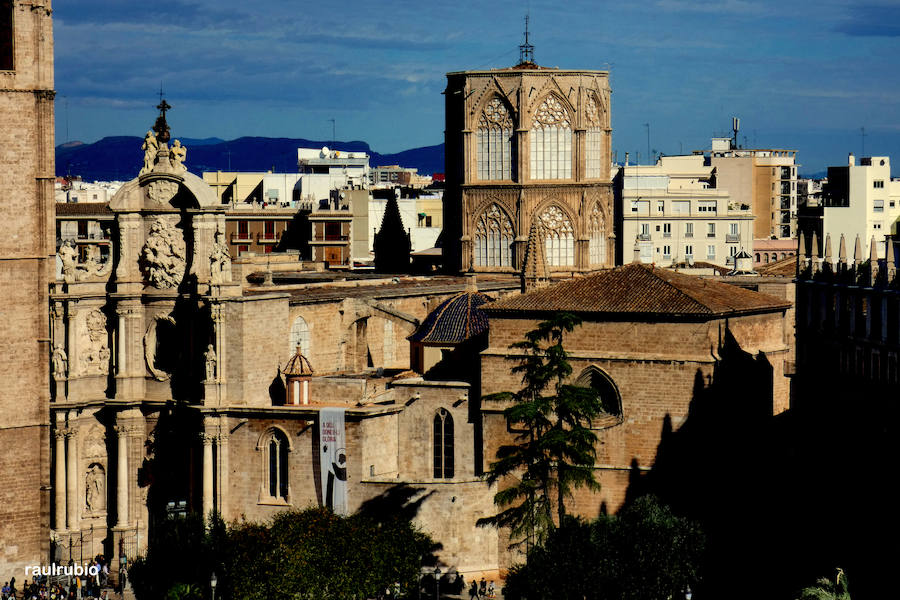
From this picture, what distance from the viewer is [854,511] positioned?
54969mm

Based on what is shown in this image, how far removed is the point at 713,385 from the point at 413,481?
32.2ft

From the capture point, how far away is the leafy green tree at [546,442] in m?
56.4

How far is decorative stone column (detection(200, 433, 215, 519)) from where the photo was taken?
64875 mm

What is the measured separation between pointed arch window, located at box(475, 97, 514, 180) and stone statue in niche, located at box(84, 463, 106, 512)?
2603 cm

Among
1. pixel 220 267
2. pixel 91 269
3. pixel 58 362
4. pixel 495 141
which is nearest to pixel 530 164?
pixel 495 141

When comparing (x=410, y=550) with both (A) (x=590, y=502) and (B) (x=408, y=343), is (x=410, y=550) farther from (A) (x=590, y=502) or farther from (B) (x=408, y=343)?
(B) (x=408, y=343)

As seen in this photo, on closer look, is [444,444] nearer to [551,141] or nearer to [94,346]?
[94,346]

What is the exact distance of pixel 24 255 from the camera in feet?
213

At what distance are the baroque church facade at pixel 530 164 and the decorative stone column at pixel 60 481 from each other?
25.9 m

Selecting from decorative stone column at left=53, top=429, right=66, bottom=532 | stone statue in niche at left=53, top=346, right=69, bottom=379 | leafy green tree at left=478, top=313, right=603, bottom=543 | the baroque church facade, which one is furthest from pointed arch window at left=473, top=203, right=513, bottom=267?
leafy green tree at left=478, top=313, right=603, bottom=543

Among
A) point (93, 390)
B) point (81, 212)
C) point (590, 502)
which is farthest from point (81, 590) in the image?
point (81, 212)

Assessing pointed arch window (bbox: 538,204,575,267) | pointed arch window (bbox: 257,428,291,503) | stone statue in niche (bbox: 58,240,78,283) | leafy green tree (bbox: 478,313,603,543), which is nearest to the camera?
leafy green tree (bbox: 478,313,603,543)

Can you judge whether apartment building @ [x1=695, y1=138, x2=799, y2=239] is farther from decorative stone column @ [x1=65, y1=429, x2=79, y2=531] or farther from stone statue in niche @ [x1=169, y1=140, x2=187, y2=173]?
decorative stone column @ [x1=65, y1=429, x2=79, y2=531]

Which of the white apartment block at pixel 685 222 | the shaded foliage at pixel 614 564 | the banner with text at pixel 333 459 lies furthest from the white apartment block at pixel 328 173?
the shaded foliage at pixel 614 564
